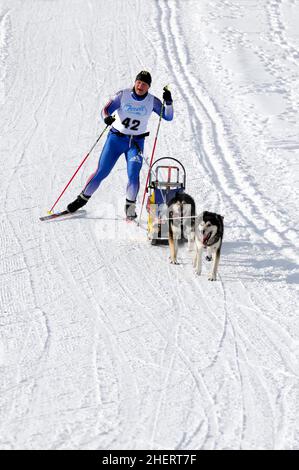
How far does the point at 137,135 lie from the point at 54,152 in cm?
342

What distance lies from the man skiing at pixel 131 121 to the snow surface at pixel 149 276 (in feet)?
2.33

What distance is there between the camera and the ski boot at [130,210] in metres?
9.29

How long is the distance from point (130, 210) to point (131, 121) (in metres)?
1.11

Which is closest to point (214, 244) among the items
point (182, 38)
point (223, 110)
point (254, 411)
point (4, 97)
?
point (254, 411)

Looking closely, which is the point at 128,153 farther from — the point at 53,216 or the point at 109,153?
the point at 53,216

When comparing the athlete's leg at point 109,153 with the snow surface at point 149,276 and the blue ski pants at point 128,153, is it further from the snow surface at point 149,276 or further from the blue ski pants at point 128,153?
the snow surface at point 149,276

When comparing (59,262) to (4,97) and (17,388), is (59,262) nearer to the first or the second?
(17,388)

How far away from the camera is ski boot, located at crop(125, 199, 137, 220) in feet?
30.5

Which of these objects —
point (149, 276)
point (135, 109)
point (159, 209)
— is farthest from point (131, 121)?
point (149, 276)

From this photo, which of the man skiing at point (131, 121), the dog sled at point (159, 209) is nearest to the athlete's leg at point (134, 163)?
the man skiing at point (131, 121)

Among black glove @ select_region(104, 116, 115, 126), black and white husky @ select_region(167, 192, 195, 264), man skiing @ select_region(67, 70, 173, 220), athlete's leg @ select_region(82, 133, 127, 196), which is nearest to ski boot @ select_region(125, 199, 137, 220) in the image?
man skiing @ select_region(67, 70, 173, 220)

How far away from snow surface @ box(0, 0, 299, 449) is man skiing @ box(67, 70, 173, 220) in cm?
71

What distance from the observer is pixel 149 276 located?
7.73 meters

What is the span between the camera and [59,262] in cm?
802
